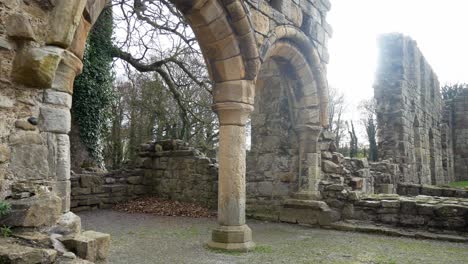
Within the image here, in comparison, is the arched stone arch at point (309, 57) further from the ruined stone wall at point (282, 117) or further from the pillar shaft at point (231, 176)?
the pillar shaft at point (231, 176)

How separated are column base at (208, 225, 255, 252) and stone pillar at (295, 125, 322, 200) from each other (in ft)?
8.74

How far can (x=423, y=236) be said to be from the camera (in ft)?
21.3

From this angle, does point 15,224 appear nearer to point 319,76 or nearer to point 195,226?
point 195,226

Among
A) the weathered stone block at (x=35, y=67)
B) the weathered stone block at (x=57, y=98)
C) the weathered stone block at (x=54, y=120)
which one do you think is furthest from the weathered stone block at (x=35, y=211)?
the weathered stone block at (x=35, y=67)

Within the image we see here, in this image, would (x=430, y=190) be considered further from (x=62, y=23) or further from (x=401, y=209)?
(x=62, y=23)

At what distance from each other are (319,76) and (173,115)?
444 inches

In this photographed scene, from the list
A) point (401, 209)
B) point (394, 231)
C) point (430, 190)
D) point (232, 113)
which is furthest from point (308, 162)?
point (430, 190)

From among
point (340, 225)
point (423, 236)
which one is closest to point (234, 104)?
point (340, 225)

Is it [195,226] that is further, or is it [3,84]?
[195,226]

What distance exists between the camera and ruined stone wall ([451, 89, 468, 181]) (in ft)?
67.2

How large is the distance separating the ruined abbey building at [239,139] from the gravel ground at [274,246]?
447mm

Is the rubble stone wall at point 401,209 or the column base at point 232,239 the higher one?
the rubble stone wall at point 401,209

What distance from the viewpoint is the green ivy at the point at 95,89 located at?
1165 centimetres

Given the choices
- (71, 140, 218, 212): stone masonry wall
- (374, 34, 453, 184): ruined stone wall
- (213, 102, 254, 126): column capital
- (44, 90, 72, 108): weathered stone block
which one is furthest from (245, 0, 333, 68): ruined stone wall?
(374, 34, 453, 184): ruined stone wall
